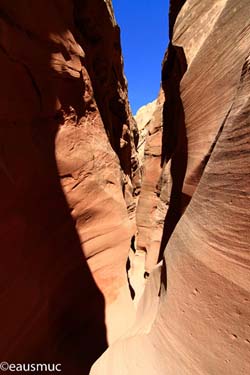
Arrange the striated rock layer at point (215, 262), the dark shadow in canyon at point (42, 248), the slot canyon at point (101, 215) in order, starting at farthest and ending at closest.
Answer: the dark shadow in canyon at point (42, 248) < the slot canyon at point (101, 215) < the striated rock layer at point (215, 262)

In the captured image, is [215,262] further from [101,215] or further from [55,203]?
[101,215]

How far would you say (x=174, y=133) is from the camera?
16.4ft

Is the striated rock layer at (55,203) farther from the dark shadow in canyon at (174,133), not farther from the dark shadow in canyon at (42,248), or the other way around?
the dark shadow in canyon at (174,133)

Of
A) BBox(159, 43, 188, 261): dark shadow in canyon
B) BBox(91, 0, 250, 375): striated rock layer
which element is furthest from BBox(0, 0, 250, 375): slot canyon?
BBox(159, 43, 188, 261): dark shadow in canyon

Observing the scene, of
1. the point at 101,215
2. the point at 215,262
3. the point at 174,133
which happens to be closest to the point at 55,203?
the point at 101,215

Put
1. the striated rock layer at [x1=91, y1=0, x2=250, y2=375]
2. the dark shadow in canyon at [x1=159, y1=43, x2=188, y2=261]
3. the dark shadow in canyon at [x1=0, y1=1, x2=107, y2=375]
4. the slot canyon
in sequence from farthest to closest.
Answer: the dark shadow in canyon at [x1=159, y1=43, x2=188, y2=261], the dark shadow in canyon at [x1=0, y1=1, x2=107, y2=375], the slot canyon, the striated rock layer at [x1=91, y1=0, x2=250, y2=375]

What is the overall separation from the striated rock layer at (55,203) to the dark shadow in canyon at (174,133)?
1.25m

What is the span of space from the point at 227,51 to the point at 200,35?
3.34 ft

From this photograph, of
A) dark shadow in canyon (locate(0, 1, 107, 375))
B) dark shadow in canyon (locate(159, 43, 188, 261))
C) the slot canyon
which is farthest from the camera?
dark shadow in canyon (locate(159, 43, 188, 261))

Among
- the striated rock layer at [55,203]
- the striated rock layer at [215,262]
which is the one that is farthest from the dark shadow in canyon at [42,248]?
the striated rock layer at [215,262]

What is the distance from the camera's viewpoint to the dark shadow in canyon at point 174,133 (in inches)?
153

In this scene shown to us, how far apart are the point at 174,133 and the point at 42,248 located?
12.5 feet

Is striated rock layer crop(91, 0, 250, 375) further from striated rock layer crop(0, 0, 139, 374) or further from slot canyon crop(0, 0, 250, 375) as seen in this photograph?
striated rock layer crop(0, 0, 139, 374)

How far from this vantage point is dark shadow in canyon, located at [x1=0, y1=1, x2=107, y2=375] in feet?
6.40
